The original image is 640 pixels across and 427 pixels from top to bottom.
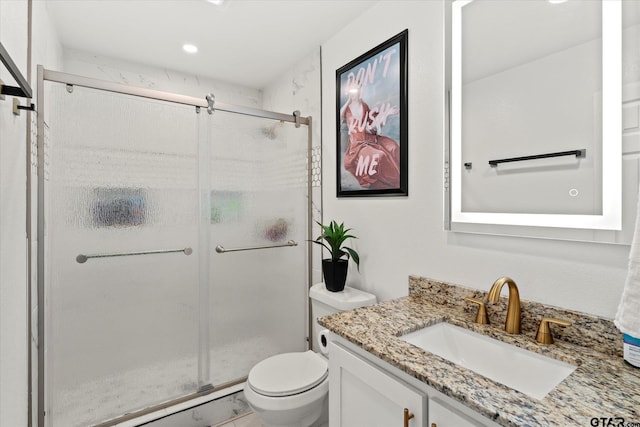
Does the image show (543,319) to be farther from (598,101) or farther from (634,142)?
(598,101)

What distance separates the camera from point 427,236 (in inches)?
57.9

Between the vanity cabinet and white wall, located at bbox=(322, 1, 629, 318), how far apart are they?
0.57 m

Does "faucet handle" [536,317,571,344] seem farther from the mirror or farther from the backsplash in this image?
the mirror

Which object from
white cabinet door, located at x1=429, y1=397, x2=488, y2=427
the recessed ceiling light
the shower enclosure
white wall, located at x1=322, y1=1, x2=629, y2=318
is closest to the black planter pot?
white wall, located at x1=322, y1=1, x2=629, y2=318

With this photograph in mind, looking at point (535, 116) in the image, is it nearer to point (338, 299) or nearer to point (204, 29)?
point (338, 299)

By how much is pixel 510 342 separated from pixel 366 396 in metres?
0.50

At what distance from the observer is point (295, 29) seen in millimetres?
1998

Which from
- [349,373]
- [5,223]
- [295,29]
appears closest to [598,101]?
[349,373]

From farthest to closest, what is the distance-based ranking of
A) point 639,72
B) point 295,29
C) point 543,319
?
point 295,29 < point 543,319 < point 639,72

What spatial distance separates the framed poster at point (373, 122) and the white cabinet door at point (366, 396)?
867mm

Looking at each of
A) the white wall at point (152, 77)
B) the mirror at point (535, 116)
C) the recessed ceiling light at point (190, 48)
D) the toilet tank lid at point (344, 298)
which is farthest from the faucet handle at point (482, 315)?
the white wall at point (152, 77)

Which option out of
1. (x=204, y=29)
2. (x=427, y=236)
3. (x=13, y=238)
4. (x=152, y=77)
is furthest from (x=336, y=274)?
(x=152, y=77)

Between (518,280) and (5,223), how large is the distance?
5.95 ft

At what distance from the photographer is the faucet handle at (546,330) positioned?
0.98m
